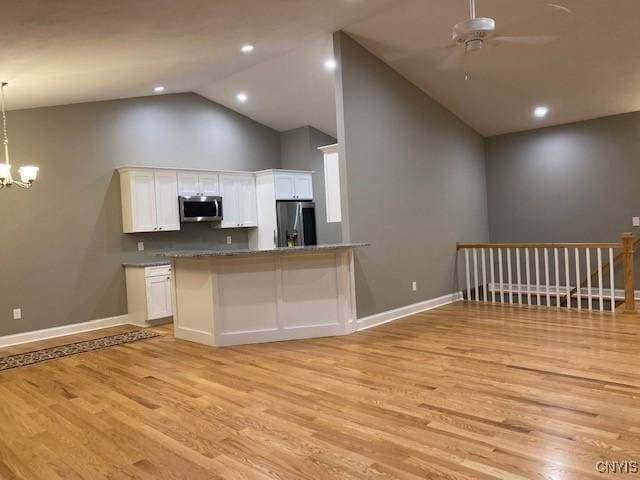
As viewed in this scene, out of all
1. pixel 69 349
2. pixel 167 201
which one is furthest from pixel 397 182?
pixel 69 349

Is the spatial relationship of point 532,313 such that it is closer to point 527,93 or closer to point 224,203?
point 527,93

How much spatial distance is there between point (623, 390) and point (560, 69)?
4.17 meters

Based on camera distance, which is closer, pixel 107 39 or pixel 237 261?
pixel 107 39

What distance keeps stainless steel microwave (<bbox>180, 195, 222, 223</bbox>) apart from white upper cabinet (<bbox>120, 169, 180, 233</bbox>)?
0.34 feet

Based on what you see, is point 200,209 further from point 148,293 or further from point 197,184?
point 148,293

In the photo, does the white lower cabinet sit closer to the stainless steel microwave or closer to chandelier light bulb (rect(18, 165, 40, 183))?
the stainless steel microwave

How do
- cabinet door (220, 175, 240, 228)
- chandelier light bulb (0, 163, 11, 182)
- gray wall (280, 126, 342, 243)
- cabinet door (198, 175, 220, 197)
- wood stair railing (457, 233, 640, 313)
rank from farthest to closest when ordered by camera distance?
gray wall (280, 126, 342, 243) → cabinet door (220, 175, 240, 228) → cabinet door (198, 175, 220, 197) → wood stair railing (457, 233, 640, 313) → chandelier light bulb (0, 163, 11, 182)

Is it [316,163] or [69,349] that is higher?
[316,163]

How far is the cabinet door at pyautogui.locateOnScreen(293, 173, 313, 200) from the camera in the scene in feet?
26.9

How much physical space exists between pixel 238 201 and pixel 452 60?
12.9 feet

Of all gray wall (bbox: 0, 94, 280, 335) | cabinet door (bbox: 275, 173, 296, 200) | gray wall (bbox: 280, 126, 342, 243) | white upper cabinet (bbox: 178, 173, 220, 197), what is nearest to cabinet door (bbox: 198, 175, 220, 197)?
white upper cabinet (bbox: 178, 173, 220, 197)

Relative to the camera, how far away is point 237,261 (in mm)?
5020

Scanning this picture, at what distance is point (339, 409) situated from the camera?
10.4ft

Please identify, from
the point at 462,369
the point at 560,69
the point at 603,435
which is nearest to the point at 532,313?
the point at 462,369
